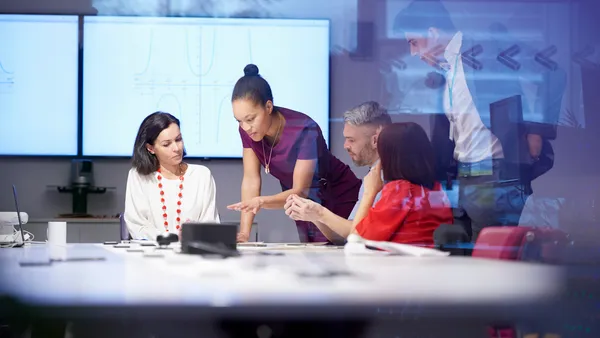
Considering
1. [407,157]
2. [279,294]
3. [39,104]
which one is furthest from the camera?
[39,104]

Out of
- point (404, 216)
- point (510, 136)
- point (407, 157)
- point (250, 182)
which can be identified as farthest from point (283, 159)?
point (404, 216)

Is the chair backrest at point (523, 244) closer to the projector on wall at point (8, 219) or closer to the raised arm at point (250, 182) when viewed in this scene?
the projector on wall at point (8, 219)

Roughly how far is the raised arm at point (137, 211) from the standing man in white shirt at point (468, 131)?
1.43 metres

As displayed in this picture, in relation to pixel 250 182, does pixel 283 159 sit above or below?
above

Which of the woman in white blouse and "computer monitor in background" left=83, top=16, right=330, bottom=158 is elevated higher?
"computer monitor in background" left=83, top=16, right=330, bottom=158

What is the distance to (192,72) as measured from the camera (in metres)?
4.65

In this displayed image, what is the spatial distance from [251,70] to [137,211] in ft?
5.74

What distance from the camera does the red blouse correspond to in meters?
2.19

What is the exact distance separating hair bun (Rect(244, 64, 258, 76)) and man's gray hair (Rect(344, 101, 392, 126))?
0.68m

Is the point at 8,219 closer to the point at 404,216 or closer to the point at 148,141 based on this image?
the point at 148,141

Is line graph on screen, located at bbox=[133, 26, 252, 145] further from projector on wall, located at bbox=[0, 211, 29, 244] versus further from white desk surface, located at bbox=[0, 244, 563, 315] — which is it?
white desk surface, located at bbox=[0, 244, 563, 315]

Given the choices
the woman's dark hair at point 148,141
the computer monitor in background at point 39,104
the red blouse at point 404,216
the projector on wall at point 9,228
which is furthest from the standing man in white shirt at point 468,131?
the computer monitor in background at point 39,104

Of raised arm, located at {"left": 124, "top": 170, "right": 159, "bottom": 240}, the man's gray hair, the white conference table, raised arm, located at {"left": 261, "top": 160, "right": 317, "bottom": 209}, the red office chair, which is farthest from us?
raised arm, located at {"left": 261, "top": 160, "right": 317, "bottom": 209}

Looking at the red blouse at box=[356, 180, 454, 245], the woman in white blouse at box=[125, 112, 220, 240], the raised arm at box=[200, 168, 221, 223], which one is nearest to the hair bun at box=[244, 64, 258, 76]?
the woman in white blouse at box=[125, 112, 220, 240]
